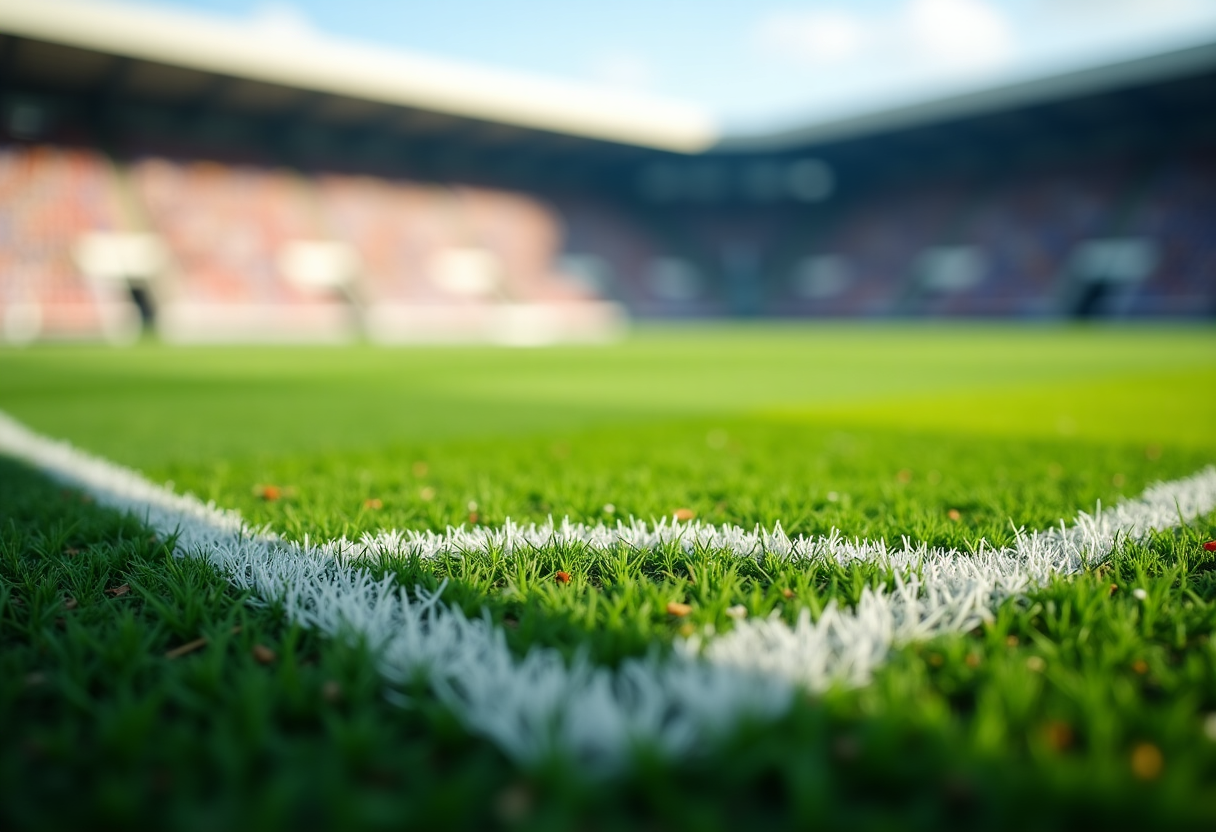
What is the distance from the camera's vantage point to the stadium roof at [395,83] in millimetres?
23422

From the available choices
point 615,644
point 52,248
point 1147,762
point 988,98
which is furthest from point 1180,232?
point 52,248

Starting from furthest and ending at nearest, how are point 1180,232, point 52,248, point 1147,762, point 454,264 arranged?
point 454,264, point 1180,232, point 52,248, point 1147,762

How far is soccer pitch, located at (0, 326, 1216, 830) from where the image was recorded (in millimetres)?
1160

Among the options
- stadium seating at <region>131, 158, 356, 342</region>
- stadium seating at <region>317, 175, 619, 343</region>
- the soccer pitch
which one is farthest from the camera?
stadium seating at <region>317, 175, 619, 343</region>

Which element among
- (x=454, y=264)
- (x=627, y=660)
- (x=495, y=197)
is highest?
(x=495, y=197)

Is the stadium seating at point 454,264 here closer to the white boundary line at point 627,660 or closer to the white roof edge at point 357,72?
the white roof edge at point 357,72

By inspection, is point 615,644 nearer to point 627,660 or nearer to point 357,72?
point 627,660

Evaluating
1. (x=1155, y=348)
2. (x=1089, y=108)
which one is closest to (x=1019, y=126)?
(x=1089, y=108)

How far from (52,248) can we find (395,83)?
1232cm

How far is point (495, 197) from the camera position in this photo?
36062mm

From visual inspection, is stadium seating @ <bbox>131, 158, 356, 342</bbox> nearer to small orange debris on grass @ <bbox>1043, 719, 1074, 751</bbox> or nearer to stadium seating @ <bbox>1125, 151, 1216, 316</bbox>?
small orange debris on grass @ <bbox>1043, 719, 1074, 751</bbox>

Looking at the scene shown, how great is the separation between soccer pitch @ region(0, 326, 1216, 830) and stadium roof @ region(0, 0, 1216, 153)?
25.0 meters

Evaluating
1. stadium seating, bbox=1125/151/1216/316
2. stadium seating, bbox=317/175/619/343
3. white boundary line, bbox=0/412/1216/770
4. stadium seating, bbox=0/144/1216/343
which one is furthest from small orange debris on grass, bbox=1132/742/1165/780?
stadium seating, bbox=1125/151/1216/316

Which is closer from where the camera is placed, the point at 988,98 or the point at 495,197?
the point at 988,98
